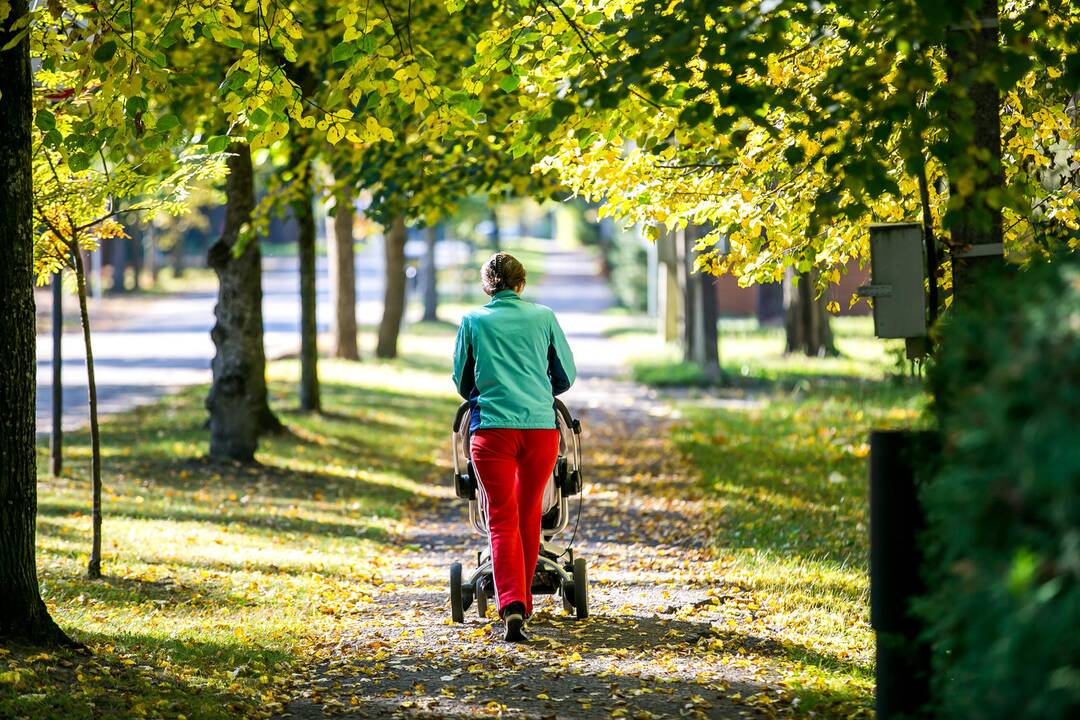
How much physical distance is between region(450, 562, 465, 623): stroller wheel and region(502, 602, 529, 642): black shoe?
1.75 feet

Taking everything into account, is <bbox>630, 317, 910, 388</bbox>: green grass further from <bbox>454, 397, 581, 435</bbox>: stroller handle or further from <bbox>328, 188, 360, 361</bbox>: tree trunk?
<bbox>454, 397, 581, 435</bbox>: stroller handle

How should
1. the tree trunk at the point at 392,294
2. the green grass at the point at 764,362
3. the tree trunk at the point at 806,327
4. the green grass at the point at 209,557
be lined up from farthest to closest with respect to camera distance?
the tree trunk at the point at 392,294
the tree trunk at the point at 806,327
the green grass at the point at 764,362
the green grass at the point at 209,557

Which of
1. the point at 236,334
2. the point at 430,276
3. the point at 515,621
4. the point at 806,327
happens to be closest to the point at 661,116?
the point at 515,621

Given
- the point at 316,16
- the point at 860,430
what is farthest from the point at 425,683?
the point at 860,430

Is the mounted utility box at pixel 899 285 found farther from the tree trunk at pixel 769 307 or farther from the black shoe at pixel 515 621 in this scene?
the tree trunk at pixel 769 307

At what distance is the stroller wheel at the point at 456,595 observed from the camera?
715 centimetres

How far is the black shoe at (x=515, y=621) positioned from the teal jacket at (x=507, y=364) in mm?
937

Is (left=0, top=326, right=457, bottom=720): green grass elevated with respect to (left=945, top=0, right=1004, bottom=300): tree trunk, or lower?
lower

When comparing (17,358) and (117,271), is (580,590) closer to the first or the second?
(17,358)

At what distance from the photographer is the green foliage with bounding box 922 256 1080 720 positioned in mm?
2547

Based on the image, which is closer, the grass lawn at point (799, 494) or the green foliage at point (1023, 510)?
the green foliage at point (1023, 510)

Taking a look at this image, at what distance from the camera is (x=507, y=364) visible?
6.65m

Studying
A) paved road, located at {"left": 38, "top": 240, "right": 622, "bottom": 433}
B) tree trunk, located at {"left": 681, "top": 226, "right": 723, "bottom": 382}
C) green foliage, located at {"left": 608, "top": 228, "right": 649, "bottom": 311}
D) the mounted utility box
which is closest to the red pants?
the mounted utility box

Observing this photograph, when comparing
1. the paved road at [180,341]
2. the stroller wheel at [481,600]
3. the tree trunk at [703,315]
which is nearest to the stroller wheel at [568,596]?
the stroller wheel at [481,600]
